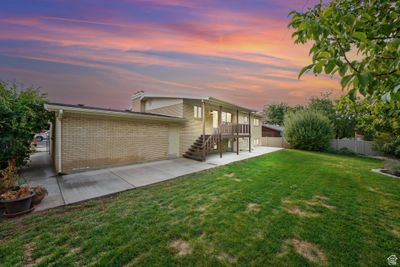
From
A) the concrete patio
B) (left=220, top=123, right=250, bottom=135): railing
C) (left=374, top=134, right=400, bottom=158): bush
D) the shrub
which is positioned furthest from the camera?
(left=374, top=134, right=400, bottom=158): bush

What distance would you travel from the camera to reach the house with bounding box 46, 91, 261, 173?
751 cm

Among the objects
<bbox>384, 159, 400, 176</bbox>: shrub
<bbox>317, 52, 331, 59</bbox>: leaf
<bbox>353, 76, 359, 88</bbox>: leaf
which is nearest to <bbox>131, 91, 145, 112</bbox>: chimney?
<bbox>317, 52, 331, 59</bbox>: leaf

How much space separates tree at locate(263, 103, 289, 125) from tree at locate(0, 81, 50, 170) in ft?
135

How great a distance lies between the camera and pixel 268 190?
18.2 feet

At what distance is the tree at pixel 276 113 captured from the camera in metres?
40.9

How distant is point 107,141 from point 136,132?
156 centimetres

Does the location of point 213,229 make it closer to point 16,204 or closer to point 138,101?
point 16,204

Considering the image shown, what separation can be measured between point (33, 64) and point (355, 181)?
664 inches

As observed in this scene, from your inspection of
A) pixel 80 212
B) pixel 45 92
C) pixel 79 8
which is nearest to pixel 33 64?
pixel 45 92

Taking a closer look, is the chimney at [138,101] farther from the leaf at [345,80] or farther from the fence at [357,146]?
the fence at [357,146]

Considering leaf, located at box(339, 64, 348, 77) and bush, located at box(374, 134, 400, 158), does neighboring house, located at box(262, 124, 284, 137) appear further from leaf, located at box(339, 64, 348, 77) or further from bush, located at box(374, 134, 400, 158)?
leaf, located at box(339, 64, 348, 77)

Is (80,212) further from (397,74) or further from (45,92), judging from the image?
(45,92)

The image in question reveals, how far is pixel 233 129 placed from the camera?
13.8 metres

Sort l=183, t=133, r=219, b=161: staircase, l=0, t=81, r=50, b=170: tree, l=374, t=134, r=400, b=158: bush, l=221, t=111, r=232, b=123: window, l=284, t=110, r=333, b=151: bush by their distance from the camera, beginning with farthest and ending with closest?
l=284, t=110, r=333, b=151: bush < l=374, t=134, r=400, b=158: bush < l=221, t=111, r=232, b=123: window < l=183, t=133, r=219, b=161: staircase < l=0, t=81, r=50, b=170: tree
